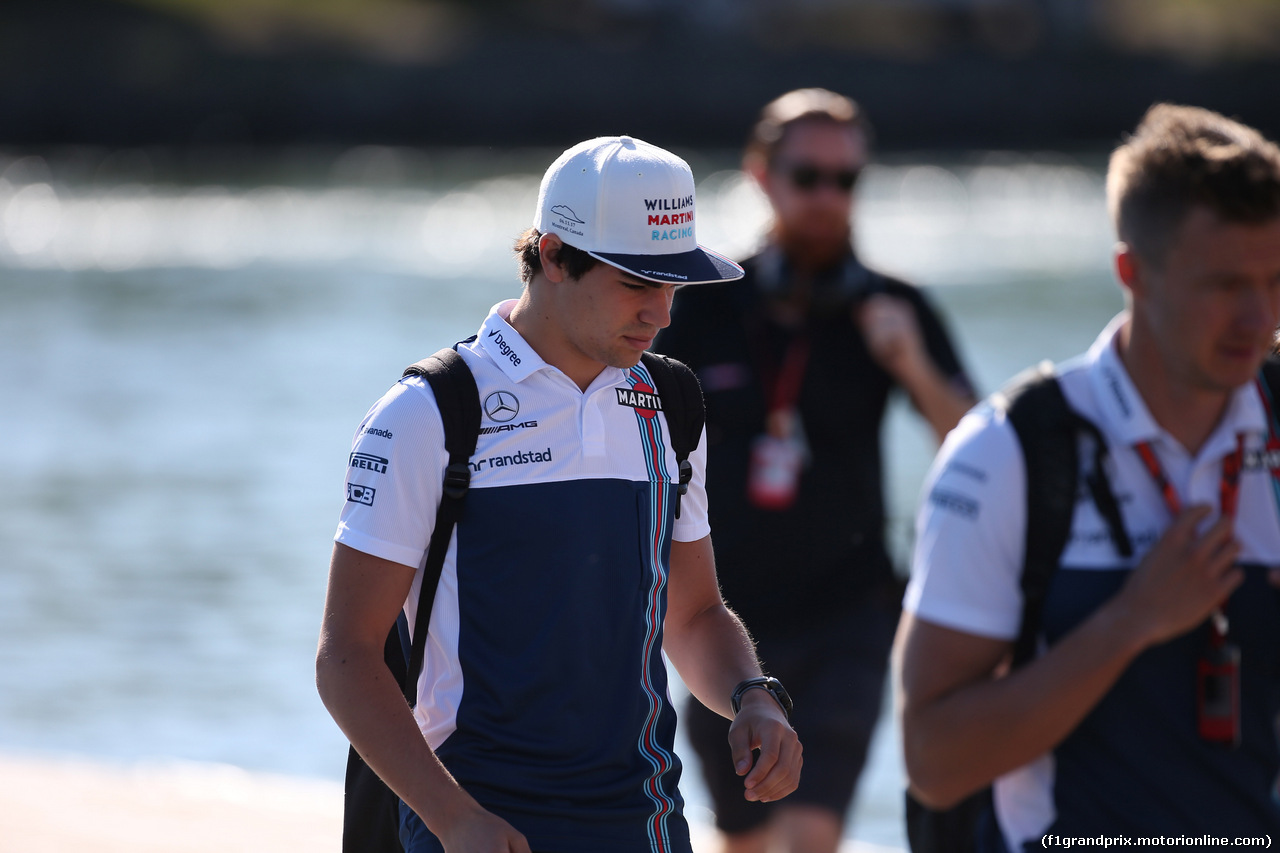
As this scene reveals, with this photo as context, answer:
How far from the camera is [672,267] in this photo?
2.55 meters

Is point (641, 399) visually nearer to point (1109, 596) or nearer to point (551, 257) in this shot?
point (551, 257)

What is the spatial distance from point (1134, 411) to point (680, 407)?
84 cm

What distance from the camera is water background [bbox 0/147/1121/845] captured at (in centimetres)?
857

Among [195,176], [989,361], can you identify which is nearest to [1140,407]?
[989,361]

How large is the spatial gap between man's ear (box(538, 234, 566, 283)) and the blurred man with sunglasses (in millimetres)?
1928

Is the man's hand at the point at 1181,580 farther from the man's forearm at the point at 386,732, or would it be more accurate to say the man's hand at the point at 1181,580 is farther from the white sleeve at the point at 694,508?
the man's forearm at the point at 386,732

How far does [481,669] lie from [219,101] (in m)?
58.7

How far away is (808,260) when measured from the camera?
4680mm

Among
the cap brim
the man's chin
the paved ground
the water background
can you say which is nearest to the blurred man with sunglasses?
the man's chin

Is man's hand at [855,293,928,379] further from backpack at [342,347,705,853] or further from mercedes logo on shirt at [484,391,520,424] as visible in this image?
mercedes logo on shirt at [484,391,520,424]

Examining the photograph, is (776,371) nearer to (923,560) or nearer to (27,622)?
(923,560)

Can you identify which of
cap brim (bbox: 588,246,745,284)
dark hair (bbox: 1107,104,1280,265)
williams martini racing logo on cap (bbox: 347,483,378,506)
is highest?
dark hair (bbox: 1107,104,1280,265)

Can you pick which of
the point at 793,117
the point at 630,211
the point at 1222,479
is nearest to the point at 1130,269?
the point at 1222,479

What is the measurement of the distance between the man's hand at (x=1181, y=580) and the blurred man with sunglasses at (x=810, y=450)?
170 cm
